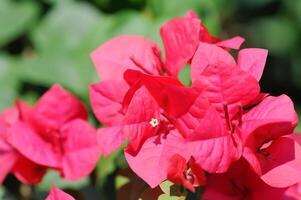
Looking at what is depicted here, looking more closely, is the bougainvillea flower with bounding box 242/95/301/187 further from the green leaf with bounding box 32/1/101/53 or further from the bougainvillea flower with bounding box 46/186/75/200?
the green leaf with bounding box 32/1/101/53

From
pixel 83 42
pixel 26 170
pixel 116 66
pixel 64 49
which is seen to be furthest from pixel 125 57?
pixel 64 49

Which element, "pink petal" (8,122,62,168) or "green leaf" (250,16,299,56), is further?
"green leaf" (250,16,299,56)

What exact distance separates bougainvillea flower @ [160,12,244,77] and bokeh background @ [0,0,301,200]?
0.62ft

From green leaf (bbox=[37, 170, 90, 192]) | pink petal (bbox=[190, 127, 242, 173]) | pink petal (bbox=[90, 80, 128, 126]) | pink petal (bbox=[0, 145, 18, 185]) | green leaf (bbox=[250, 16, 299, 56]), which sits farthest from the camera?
green leaf (bbox=[250, 16, 299, 56])

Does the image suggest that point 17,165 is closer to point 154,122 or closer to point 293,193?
point 154,122

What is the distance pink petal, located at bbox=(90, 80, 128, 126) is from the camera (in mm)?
859

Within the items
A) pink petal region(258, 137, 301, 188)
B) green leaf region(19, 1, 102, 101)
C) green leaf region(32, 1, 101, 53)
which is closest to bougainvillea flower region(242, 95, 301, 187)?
pink petal region(258, 137, 301, 188)

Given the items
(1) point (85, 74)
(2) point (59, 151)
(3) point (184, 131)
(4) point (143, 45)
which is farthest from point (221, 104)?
(1) point (85, 74)

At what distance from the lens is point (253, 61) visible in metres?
0.81

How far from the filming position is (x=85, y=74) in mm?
1370

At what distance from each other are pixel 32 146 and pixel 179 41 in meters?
0.26

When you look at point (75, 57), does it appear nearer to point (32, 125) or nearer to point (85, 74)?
point (85, 74)

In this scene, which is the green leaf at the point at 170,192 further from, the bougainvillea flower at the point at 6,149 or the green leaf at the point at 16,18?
the green leaf at the point at 16,18

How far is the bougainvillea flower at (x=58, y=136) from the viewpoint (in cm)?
94
